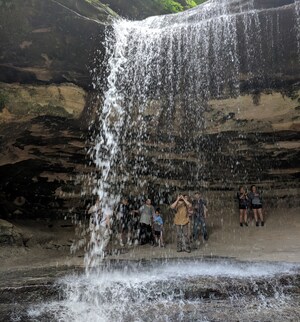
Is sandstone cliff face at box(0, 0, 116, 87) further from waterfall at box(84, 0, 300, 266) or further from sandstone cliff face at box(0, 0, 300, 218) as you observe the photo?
waterfall at box(84, 0, 300, 266)

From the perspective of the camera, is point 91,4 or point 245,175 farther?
point 245,175

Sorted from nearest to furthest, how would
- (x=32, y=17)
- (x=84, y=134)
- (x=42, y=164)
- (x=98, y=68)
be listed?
(x=32, y=17)
(x=98, y=68)
(x=84, y=134)
(x=42, y=164)

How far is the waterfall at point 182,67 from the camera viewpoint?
9773 mm

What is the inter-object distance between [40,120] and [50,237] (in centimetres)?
455

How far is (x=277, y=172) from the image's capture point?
1349 centimetres

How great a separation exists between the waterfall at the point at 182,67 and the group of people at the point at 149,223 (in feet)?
7.16

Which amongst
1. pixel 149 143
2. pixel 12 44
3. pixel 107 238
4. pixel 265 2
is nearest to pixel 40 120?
pixel 12 44

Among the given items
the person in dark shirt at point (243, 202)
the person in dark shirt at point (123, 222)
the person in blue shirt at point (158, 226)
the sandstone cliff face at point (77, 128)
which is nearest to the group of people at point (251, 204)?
the person in dark shirt at point (243, 202)

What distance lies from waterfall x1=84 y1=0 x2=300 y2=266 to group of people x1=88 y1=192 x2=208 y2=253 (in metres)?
2.18

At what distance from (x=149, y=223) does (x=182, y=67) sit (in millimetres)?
4866

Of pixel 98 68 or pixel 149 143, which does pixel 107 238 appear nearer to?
pixel 149 143

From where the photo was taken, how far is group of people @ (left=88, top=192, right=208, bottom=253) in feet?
34.2

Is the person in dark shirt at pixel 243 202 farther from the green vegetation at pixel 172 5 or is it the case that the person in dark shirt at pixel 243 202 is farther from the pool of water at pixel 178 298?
the green vegetation at pixel 172 5

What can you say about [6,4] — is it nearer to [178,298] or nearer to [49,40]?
[49,40]
